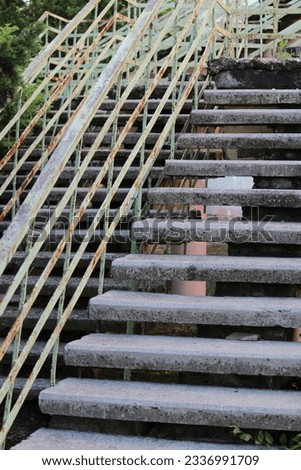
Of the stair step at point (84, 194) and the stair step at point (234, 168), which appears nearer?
the stair step at point (234, 168)

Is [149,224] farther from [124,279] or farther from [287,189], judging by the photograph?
[287,189]

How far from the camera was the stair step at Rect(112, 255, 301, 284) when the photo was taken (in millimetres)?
4215

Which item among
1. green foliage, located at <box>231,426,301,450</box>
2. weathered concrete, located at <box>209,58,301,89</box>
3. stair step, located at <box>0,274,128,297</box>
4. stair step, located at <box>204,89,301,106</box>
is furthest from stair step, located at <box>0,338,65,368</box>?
weathered concrete, located at <box>209,58,301,89</box>

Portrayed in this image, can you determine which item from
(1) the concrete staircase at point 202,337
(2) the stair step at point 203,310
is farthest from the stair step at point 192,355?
(2) the stair step at point 203,310

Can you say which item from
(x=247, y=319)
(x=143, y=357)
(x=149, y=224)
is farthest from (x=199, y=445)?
(x=149, y=224)

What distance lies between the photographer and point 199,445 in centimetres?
335

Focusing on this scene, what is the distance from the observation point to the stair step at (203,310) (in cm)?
390

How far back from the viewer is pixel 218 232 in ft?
15.0

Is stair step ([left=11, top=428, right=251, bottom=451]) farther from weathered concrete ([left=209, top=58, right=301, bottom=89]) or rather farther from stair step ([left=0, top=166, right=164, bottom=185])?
weathered concrete ([left=209, top=58, right=301, bottom=89])

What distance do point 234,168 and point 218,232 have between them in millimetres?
789

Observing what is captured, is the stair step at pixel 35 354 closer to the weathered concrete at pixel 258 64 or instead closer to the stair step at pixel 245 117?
the stair step at pixel 245 117

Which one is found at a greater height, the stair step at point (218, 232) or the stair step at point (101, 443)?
the stair step at point (218, 232)

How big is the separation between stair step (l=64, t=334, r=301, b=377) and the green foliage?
33cm

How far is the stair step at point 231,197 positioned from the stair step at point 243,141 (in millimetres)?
706
